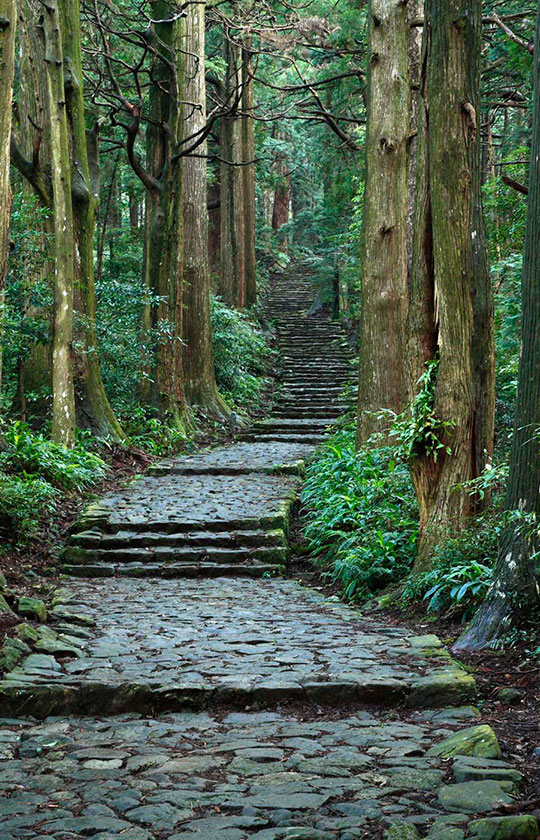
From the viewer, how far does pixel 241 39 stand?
69.8 ft

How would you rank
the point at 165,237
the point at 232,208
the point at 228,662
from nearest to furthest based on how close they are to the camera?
the point at 228,662, the point at 165,237, the point at 232,208

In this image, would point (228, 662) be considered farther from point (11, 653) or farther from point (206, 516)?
point (206, 516)

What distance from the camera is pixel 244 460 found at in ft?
47.7

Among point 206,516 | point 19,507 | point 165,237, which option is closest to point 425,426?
point 206,516

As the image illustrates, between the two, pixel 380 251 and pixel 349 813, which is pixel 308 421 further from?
pixel 349 813

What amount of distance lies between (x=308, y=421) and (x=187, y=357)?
129 inches

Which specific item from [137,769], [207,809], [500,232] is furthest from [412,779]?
[500,232]

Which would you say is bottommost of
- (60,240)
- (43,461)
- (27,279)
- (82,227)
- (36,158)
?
(43,461)

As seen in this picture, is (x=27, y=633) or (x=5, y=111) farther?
(x=5, y=111)

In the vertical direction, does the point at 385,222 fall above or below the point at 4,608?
above

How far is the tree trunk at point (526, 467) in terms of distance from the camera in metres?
5.17

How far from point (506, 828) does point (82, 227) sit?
11.6 metres

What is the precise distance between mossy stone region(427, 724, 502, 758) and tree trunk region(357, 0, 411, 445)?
7.86m

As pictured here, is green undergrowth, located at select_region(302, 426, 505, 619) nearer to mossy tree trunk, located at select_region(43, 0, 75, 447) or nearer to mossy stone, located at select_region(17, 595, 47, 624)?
mossy stone, located at select_region(17, 595, 47, 624)
